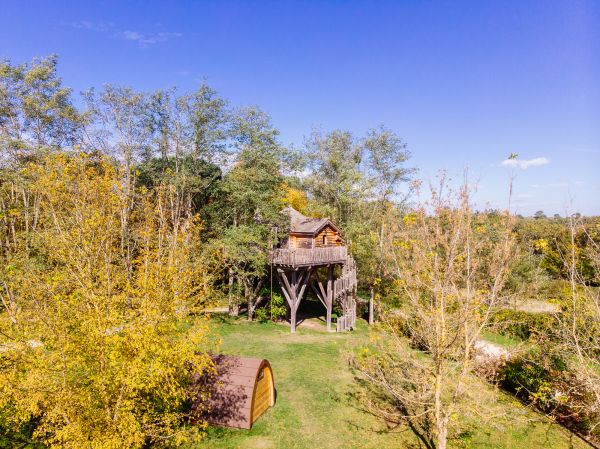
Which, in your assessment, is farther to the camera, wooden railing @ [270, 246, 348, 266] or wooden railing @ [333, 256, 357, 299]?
wooden railing @ [333, 256, 357, 299]

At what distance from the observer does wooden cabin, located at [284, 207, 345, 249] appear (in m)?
25.4

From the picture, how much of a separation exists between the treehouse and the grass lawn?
5707 mm

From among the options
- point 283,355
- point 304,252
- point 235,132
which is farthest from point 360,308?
point 235,132

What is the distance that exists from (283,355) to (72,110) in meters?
24.8

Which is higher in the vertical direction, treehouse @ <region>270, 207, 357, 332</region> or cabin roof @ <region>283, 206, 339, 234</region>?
cabin roof @ <region>283, 206, 339, 234</region>

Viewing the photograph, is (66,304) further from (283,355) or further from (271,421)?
(283,355)

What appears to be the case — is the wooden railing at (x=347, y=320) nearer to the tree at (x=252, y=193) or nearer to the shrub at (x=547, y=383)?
the tree at (x=252, y=193)

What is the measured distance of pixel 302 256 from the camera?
21.8 metres

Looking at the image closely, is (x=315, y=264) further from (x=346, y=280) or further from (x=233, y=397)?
(x=233, y=397)

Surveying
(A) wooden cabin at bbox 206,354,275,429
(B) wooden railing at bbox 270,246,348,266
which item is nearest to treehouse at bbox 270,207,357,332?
(B) wooden railing at bbox 270,246,348,266

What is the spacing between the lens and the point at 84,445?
6.34 meters

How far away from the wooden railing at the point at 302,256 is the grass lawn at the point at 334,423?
6081mm

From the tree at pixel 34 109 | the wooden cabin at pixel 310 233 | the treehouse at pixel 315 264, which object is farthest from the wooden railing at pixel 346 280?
the tree at pixel 34 109

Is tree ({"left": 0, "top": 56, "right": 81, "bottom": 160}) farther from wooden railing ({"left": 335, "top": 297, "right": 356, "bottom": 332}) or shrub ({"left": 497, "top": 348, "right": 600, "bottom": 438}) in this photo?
shrub ({"left": 497, "top": 348, "right": 600, "bottom": 438})
